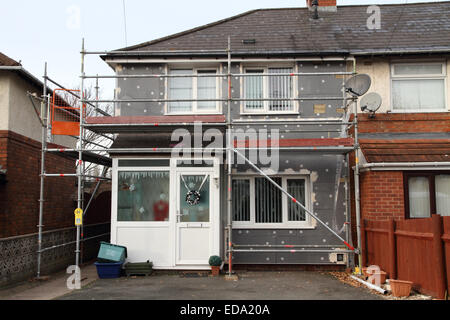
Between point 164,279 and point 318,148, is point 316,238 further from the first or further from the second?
point 164,279

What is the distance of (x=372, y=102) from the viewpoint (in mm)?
9977

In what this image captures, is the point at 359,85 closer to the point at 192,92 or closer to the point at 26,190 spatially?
the point at 192,92

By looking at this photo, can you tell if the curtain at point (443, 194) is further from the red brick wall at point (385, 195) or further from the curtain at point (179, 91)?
the curtain at point (179, 91)

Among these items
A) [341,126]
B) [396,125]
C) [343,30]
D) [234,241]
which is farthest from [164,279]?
[343,30]

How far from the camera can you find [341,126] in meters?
10.2

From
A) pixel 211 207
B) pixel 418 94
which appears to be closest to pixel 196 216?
pixel 211 207

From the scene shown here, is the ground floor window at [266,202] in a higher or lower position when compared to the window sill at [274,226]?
higher

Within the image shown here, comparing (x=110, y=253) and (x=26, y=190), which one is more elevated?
(x=26, y=190)

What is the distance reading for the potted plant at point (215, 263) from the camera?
8.91m

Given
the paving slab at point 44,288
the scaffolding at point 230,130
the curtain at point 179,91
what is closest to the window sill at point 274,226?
the scaffolding at point 230,130

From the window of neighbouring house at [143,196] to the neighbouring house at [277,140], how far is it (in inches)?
0.9

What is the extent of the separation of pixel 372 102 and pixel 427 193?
2504mm

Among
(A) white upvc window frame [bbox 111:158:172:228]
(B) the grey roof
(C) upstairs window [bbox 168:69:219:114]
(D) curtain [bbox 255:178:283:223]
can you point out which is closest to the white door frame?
(A) white upvc window frame [bbox 111:158:172:228]

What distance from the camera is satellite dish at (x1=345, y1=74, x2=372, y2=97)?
9086mm
